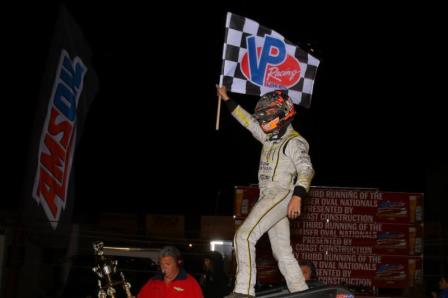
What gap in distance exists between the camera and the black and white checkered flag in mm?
7375

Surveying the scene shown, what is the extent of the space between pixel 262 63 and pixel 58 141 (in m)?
3.28

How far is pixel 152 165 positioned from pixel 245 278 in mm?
25566

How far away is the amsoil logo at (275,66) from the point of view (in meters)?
7.85

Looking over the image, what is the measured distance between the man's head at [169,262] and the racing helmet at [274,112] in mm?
1494

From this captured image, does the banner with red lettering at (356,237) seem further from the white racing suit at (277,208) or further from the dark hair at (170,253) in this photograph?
the white racing suit at (277,208)

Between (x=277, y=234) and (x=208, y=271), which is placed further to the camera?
(x=208, y=271)

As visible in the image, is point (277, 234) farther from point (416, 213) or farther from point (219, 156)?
point (219, 156)

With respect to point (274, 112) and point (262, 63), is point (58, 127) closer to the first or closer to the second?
point (262, 63)

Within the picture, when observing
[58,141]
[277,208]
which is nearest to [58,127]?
[58,141]

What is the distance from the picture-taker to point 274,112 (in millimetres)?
5457

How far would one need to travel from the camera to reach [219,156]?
3131 centimetres

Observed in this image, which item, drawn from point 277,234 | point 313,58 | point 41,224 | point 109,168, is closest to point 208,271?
point 41,224

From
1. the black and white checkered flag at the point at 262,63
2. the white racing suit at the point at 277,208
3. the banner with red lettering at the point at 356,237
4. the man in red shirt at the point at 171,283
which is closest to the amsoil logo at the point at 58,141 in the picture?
the banner with red lettering at the point at 356,237

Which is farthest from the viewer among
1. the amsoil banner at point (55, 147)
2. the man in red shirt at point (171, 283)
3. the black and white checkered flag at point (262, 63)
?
the amsoil banner at point (55, 147)
